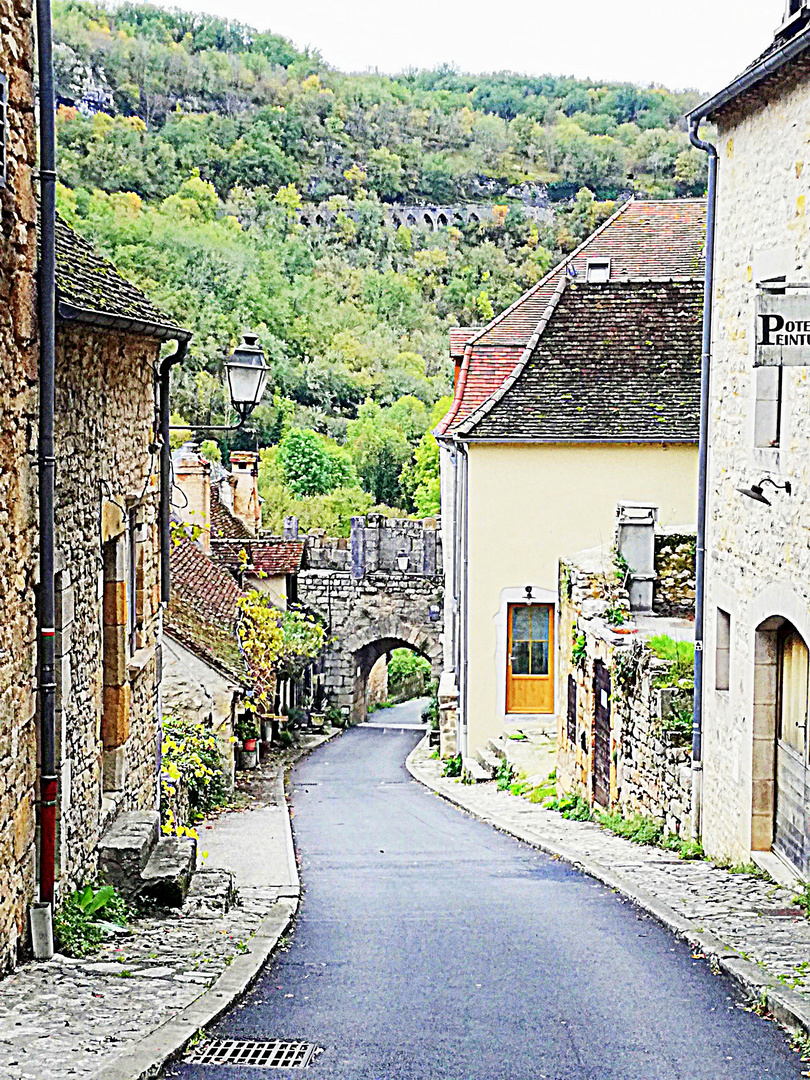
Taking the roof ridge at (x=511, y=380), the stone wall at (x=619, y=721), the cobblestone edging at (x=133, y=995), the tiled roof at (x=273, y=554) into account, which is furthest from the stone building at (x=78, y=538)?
the tiled roof at (x=273, y=554)

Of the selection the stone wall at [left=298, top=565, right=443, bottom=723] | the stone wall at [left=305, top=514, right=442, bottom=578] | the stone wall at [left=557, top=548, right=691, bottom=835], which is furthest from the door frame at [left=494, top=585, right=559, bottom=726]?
the stone wall at [left=298, top=565, right=443, bottom=723]

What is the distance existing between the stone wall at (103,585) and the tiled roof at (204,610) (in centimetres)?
852

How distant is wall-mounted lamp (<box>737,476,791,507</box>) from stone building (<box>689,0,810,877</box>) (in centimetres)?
2

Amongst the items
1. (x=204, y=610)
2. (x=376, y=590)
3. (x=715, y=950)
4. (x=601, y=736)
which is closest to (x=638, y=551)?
(x=601, y=736)

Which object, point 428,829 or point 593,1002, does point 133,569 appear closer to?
point 593,1002

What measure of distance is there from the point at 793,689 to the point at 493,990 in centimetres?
352

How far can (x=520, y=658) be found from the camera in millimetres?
21156

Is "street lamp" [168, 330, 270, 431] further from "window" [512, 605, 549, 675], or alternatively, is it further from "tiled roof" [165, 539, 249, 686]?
"window" [512, 605, 549, 675]

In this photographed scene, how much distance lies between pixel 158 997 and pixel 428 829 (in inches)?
371

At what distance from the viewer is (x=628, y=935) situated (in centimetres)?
852

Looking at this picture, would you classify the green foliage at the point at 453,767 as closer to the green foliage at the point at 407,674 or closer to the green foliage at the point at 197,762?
the green foliage at the point at 197,762

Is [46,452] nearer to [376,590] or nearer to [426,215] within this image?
[376,590]

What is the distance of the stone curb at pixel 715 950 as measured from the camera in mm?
6383

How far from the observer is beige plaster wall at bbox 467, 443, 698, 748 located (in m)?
19.9
